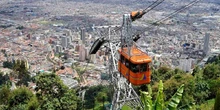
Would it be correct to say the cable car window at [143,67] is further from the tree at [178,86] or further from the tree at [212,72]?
the tree at [212,72]

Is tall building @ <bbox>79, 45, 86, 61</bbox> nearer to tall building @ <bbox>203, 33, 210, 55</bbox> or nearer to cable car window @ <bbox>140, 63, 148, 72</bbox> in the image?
tall building @ <bbox>203, 33, 210, 55</bbox>

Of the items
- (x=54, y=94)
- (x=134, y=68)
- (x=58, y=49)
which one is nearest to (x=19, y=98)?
(x=54, y=94)

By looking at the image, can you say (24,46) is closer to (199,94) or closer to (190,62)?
(190,62)

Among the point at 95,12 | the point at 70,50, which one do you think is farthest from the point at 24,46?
the point at 95,12

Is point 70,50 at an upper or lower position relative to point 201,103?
lower

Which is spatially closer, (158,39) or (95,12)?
(158,39)

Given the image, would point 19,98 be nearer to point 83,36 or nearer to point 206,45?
point 206,45
